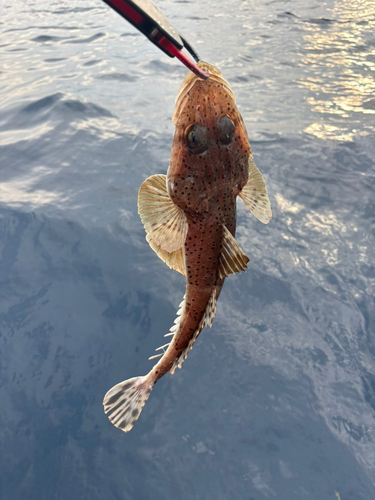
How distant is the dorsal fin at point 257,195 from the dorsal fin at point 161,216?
555 millimetres

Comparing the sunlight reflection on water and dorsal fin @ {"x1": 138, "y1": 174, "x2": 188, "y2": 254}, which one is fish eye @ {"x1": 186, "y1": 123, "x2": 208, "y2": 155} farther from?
the sunlight reflection on water

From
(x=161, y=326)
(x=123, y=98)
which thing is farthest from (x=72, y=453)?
(x=123, y=98)

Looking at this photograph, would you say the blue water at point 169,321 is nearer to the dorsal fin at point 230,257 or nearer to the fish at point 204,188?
the fish at point 204,188

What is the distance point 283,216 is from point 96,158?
13.4 feet

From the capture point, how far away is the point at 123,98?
10.9 metres

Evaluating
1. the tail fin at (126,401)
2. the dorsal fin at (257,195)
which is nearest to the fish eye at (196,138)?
the dorsal fin at (257,195)

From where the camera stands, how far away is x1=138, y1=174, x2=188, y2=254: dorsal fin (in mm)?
2341

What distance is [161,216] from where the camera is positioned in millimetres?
2396

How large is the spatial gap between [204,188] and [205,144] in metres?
0.28

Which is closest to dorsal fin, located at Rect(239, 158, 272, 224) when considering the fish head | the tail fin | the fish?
the fish

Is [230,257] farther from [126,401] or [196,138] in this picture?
[126,401]

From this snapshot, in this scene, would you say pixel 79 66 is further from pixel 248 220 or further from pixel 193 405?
pixel 193 405

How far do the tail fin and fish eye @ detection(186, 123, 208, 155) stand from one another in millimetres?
2083

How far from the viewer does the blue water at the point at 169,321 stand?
162 inches
